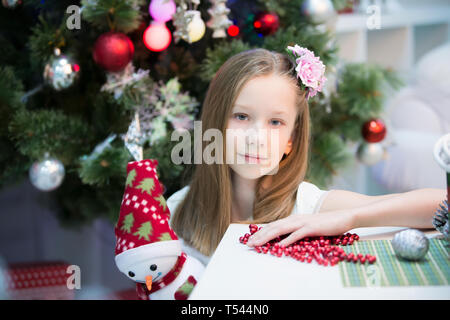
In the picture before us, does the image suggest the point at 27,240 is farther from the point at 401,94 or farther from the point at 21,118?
the point at 401,94

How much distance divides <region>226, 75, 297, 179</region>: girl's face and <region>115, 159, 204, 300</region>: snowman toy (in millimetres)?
185

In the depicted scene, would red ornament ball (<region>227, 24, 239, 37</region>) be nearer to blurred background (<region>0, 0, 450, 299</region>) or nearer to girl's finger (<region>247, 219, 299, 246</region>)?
blurred background (<region>0, 0, 450, 299</region>)

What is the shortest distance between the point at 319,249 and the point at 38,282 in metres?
0.97

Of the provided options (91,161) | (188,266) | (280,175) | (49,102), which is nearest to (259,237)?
(188,266)

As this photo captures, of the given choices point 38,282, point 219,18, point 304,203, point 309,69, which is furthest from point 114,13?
point 38,282

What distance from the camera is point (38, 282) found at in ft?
4.40

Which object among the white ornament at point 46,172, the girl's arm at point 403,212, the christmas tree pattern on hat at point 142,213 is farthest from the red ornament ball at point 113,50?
the girl's arm at point 403,212

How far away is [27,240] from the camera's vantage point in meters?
1.83

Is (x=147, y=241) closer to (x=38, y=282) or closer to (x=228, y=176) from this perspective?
(x=228, y=176)

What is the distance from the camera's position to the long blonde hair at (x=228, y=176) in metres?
0.87

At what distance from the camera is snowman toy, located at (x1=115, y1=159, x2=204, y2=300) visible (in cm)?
70

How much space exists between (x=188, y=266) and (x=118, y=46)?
1.53 ft

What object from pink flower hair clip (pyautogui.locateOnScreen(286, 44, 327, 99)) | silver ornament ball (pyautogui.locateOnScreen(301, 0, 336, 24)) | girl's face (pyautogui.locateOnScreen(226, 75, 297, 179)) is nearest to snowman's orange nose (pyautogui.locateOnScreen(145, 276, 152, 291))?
girl's face (pyautogui.locateOnScreen(226, 75, 297, 179))

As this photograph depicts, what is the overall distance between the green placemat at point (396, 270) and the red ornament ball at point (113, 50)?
0.61m
